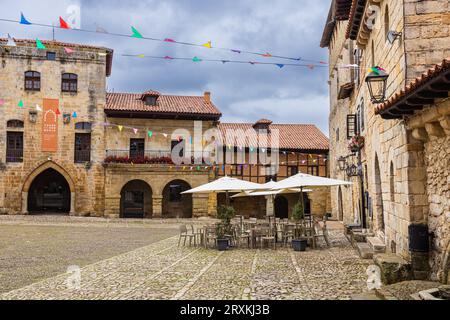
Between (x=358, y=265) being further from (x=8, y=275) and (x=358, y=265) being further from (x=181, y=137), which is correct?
(x=181, y=137)

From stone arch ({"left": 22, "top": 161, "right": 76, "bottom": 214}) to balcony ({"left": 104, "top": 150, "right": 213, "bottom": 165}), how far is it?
2498 mm

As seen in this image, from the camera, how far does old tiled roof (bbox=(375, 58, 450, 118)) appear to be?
188 inches

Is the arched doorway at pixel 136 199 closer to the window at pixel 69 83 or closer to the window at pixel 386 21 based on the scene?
the window at pixel 69 83

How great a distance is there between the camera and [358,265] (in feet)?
29.6

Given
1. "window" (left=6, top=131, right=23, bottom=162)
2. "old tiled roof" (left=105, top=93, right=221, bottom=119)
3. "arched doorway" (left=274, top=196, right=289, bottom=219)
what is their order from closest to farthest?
"window" (left=6, top=131, right=23, bottom=162) → "old tiled roof" (left=105, top=93, right=221, bottom=119) → "arched doorway" (left=274, top=196, right=289, bottom=219)

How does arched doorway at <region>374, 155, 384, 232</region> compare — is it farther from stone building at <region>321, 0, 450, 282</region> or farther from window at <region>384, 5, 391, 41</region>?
window at <region>384, 5, 391, 41</region>

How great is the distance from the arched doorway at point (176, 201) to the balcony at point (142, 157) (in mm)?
1792

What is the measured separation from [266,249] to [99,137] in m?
18.2

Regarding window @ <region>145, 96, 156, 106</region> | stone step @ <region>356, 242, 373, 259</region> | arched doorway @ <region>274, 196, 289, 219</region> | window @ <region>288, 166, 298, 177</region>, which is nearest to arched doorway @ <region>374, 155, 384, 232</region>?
stone step @ <region>356, 242, 373, 259</region>

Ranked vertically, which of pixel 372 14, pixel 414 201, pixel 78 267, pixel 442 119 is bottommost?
pixel 78 267

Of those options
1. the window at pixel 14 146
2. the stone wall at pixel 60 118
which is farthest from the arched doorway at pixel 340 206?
the window at pixel 14 146

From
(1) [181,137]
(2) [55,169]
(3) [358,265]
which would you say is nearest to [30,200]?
(2) [55,169]

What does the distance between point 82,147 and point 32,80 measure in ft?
16.4

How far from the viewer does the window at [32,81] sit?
27.5 m
